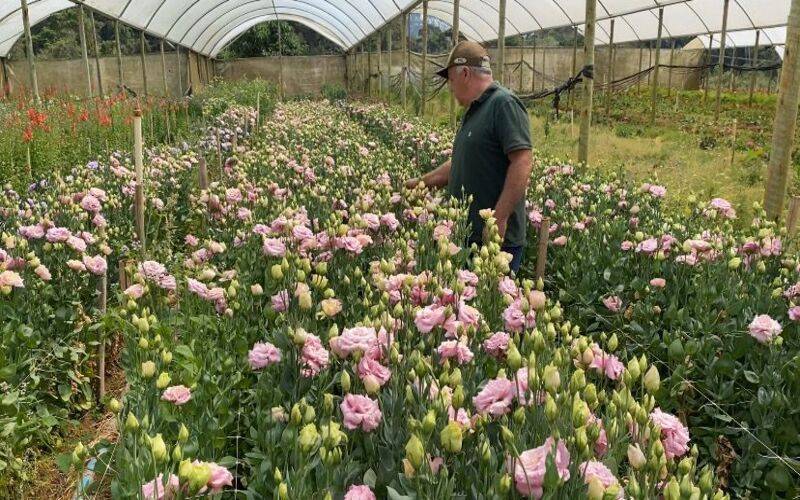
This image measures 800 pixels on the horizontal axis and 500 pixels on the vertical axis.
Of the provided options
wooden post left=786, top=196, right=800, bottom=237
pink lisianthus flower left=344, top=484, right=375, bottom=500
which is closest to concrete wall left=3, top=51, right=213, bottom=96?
wooden post left=786, top=196, right=800, bottom=237

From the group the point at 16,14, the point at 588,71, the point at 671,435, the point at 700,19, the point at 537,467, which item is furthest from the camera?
the point at 16,14

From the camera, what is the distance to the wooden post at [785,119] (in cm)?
379

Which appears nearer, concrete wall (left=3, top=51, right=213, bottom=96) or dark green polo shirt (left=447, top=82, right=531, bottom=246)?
dark green polo shirt (left=447, top=82, right=531, bottom=246)

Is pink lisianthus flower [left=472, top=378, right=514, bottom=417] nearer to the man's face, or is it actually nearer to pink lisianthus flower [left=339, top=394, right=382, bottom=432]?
pink lisianthus flower [left=339, top=394, right=382, bottom=432]

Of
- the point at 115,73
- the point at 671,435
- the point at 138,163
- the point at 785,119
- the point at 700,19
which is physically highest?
the point at 700,19

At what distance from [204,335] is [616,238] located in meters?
2.19

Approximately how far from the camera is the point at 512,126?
2992 millimetres

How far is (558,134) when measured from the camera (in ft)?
40.4

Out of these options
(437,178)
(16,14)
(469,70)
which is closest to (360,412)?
(469,70)

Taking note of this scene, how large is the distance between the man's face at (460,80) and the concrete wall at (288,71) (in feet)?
84.9

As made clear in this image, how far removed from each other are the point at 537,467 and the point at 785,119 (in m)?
3.56

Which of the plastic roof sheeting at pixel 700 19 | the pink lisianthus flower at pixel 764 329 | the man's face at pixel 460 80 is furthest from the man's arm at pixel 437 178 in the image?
the plastic roof sheeting at pixel 700 19

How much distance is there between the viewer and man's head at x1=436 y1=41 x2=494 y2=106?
3.11 meters

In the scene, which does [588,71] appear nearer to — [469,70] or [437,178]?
[437,178]
